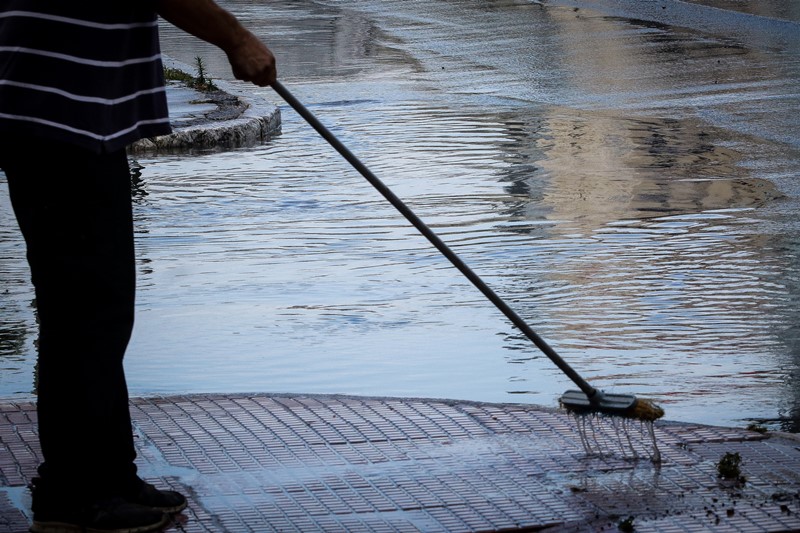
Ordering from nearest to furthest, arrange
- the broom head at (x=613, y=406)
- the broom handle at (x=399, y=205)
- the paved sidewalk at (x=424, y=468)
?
the paved sidewalk at (x=424, y=468) → the broom handle at (x=399, y=205) → the broom head at (x=613, y=406)

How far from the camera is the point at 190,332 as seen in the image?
5.90 m

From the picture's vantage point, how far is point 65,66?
3.43m

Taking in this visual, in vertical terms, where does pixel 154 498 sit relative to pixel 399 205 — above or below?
below

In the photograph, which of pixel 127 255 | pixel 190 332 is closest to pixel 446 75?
pixel 190 332

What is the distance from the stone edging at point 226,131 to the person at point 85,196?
20.0 feet

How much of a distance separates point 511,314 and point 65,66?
1.30 m

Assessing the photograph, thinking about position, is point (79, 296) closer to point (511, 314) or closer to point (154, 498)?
point (154, 498)

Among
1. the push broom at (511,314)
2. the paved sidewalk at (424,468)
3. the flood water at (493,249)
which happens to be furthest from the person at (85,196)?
the flood water at (493,249)

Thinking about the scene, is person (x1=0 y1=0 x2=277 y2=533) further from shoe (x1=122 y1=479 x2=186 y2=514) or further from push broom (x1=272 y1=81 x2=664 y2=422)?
push broom (x1=272 y1=81 x2=664 y2=422)

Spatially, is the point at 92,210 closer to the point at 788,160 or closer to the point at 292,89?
the point at 788,160

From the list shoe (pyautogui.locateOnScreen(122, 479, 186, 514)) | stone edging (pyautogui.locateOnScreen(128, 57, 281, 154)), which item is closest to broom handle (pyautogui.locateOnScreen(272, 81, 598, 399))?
shoe (pyautogui.locateOnScreen(122, 479, 186, 514))

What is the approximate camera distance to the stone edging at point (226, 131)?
10.2 metres

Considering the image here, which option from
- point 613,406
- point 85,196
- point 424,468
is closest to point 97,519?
point 85,196

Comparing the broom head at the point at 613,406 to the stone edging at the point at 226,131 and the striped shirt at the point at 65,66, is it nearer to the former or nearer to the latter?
the striped shirt at the point at 65,66
